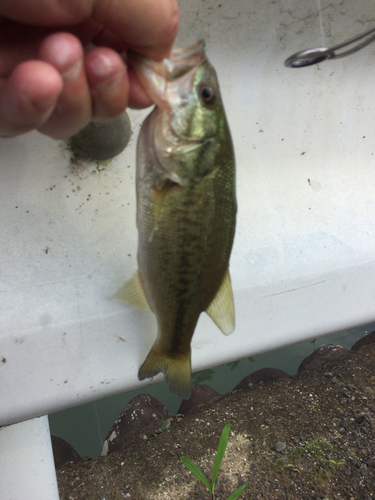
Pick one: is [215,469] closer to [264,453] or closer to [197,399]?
[264,453]

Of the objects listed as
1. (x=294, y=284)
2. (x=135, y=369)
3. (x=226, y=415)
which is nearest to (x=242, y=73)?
(x=294, y=284)

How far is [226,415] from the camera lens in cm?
160

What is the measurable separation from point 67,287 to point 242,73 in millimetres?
1176

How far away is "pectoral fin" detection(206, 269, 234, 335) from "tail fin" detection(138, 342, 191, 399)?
142 mm

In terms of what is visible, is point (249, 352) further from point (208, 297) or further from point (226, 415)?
point (208, 297)

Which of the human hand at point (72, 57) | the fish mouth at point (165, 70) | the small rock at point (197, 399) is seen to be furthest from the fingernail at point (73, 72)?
the small rock at point (197, 399)

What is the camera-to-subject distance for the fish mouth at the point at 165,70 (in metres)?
0.62

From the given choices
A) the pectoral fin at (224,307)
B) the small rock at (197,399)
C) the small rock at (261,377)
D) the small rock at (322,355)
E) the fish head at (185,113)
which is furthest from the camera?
the small rock at (322,355)

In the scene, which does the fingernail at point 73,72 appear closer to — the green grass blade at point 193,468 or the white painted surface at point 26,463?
the white painted surface at point 26,463

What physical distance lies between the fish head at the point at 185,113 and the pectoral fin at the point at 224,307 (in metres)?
0.30

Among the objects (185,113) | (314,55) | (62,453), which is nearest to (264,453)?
(62,453)

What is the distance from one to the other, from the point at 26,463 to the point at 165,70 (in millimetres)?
1254

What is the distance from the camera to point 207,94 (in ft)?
2.17

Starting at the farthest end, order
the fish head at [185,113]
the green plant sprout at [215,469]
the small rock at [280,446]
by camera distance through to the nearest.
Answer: the small rock at [280,446]
the green plant sprout at [215,469]
the fish head at [185,113]
